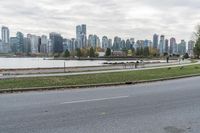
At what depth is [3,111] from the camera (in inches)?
336

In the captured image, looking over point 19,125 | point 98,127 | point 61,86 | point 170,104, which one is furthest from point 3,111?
point 61,86

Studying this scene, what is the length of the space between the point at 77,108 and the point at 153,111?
230cm

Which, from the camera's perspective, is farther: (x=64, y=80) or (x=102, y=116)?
(x=64, y=80)

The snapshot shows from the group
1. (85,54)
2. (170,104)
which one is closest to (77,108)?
(170,104)

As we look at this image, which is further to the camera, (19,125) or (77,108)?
(77,108)

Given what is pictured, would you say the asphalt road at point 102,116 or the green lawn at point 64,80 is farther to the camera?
the green lawn at point 64,80

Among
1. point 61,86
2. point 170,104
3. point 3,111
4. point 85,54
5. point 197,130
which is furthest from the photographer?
point 85,54

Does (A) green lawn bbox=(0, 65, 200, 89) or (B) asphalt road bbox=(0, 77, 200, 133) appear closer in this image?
(B) asphalt road bbox=(0, 77, 200, 133)

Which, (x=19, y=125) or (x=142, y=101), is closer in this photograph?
(x=19, y=125)

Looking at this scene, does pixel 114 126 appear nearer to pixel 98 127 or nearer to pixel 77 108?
→ pixel 98 127

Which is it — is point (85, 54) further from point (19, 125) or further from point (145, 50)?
point (19, 125)

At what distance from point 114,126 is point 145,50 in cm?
18193

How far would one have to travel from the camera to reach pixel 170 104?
32.2 feet

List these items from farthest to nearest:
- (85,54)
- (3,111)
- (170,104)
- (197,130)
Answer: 1. (85,54)
2. (170,104)
3. (3,111)
4. (197,130)
